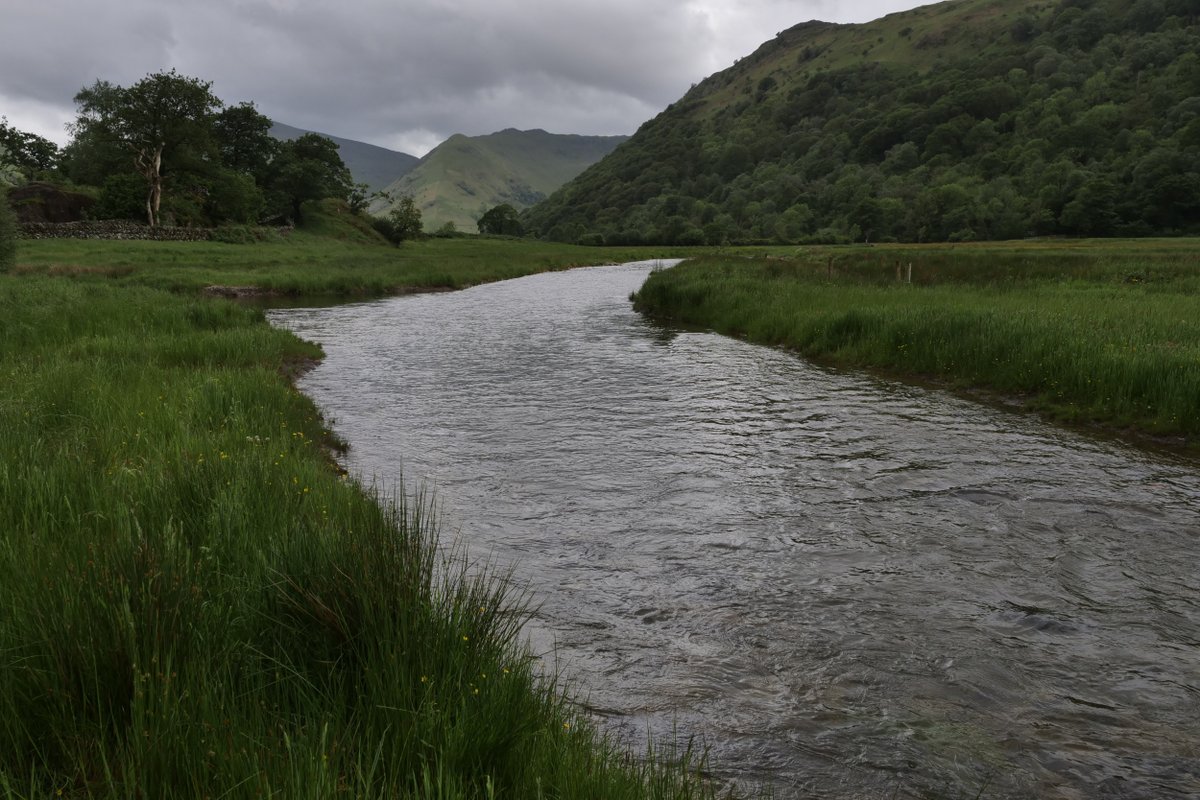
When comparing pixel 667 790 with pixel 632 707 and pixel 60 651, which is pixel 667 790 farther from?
pixel 60 651

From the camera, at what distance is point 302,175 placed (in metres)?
86.2

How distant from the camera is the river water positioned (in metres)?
4.61

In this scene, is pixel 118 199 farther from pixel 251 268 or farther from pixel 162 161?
pixel 251 268

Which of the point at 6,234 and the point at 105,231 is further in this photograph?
the point at 105,231

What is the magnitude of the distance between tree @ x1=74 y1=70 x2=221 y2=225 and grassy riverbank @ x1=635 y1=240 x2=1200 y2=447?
50346 mm

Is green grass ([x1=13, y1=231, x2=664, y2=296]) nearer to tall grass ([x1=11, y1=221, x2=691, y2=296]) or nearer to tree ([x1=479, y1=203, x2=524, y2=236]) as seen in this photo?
tall grass ([x1=11, y1=221, x2=691, y2=296])

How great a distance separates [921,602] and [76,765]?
6269 mm

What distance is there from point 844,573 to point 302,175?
92.7 meters

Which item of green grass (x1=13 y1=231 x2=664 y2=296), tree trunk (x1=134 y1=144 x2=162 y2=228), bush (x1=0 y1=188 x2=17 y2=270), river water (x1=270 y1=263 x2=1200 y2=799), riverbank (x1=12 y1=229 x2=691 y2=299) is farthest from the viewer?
tree trunk (x1=134 y1=144 x2=162 y2=228)

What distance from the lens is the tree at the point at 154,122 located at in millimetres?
60562

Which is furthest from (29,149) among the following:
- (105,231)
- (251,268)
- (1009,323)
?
(1009,323)

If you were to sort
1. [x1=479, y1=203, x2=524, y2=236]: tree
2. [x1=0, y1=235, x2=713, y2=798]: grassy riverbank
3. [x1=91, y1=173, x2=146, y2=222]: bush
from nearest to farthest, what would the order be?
[x1=0, y1=235, x2=713, y2=798]: grassy riverbank, [x1=91, y1=173, x2=146, y2=222]: bush, [x1=479, y1=203, x2=524, y2=236]: tree

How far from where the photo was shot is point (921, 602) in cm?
651

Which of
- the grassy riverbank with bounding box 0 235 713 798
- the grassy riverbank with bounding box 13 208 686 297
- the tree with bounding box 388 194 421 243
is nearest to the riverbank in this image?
the grassy riverbank with bounding box 13 208 686 297
